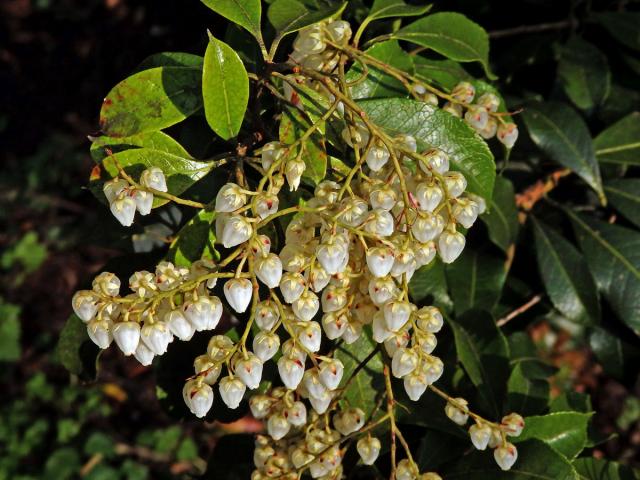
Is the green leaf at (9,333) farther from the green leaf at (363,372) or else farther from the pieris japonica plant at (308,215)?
the green leaf at (363,372)

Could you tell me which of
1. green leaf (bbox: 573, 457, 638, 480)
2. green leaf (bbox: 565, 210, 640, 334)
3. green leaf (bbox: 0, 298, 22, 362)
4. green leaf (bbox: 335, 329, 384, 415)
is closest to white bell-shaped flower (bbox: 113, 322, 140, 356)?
green leaf (bbox: 335, 329, 384, 415)

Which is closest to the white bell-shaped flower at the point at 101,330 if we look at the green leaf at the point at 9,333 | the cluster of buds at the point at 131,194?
the cluster of buds at the point at 131,194

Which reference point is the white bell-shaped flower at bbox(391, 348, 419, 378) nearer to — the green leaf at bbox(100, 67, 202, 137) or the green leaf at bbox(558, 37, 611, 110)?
the green leaf at bbox(100, 67, 202, 137)

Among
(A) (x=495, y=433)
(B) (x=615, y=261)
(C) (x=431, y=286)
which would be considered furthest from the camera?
(B) (x=615, y=261)

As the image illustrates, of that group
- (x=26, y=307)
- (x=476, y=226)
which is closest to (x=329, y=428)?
(x=476, y=226)

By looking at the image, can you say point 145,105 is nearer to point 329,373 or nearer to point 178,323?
point 178,323

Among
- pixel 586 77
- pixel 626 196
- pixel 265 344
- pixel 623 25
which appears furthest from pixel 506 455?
pixel 623 25

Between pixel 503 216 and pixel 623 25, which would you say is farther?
pixel 623 25
